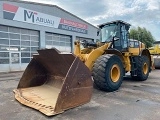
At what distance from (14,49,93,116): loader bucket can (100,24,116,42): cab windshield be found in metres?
2.58

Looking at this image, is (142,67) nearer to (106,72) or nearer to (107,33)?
(107,33)

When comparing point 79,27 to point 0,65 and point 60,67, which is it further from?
point 60,67

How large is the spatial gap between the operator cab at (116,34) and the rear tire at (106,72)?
1.16 m

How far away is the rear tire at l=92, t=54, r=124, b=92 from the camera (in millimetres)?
5870

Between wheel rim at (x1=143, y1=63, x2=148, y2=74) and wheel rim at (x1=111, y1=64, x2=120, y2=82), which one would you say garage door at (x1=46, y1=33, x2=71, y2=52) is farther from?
wheel rim at (x1=111, y1=64, x2=120, y2=82)

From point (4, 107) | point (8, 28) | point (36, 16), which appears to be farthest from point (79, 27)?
point (4, 107)

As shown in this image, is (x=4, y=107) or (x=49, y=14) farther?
(x=49, y=14)

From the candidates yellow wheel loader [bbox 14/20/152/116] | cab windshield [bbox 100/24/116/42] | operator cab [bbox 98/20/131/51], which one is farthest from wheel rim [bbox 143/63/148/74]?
cab windshield [bbox 100/24/116/42]

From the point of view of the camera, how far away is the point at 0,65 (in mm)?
16328

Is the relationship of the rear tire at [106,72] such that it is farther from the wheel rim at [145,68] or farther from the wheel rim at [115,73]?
the wheel rim at [145,68]

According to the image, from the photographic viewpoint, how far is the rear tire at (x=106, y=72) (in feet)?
19.3

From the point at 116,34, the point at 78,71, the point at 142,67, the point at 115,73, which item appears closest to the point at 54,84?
the point at 78,71

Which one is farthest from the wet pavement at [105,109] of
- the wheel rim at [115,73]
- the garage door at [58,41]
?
the garage door at [58,41]

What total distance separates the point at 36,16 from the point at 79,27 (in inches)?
244
